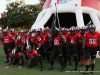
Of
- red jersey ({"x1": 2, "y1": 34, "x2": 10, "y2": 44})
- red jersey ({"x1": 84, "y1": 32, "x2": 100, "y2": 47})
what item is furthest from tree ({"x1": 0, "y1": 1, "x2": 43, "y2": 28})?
red jersey ({"x1": 84, "y1": 32, "x2": 100, "y2": 47})

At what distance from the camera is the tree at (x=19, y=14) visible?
19648 millimetres

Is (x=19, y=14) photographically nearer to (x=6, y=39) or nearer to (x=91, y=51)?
(x=6, y=39)

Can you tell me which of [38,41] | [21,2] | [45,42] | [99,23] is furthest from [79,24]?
[21,2]

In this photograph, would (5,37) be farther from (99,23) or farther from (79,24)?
(99,23)

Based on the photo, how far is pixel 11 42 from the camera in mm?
6508

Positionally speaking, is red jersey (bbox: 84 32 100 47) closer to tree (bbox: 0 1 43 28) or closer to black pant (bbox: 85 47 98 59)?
black pant (bbox: 85 47 98 59)

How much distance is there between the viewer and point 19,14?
20328 millimetres

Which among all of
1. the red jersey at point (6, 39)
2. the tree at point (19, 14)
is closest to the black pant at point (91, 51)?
the red jersey at point (6, 39)

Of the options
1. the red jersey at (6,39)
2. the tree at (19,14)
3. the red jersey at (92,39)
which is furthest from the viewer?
the tree at (19,14)

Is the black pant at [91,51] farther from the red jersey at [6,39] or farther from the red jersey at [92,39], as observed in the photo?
the red jersey at [6,39]

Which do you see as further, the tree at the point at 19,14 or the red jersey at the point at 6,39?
the tree at the point at 19,14

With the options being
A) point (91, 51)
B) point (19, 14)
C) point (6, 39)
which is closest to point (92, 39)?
point (91, 51)

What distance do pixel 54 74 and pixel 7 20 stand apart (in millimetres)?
18006

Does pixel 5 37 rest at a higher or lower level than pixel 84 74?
higher
